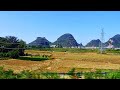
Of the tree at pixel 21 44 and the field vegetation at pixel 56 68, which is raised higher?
the tree at pixel 21 44

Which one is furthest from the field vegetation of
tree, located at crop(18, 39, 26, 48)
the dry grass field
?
tree, located at crop(18, 39, 26, 48)

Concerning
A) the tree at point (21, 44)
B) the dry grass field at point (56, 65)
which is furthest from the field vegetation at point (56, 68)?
the tree at point (21, 44)

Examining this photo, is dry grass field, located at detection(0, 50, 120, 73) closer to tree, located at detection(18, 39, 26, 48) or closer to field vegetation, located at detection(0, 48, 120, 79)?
field vegetation, located at detection(0, 48, 120, 79)

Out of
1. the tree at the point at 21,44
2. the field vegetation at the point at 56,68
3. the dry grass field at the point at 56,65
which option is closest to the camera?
the field vegetation at the point at 56,68

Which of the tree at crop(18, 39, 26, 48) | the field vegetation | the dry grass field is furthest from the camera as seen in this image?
the tree at crop(18, 39, 26, 48)

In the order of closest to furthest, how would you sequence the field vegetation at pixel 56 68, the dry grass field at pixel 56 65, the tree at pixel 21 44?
the field vegetation at pixel 56 68
the dry grass field at pixel 56 65
the tree at pixel 21 44

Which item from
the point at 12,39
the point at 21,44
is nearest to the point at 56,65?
the point at 21,44

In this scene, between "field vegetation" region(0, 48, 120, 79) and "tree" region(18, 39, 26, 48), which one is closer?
"field vegetation" region(0, 48, 120, 79)

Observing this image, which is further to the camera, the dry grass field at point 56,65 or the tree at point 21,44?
the tree at point 21,44

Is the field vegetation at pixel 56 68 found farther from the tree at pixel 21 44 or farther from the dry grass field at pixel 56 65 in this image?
the tree at pixel 21 44

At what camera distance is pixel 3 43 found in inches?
967
